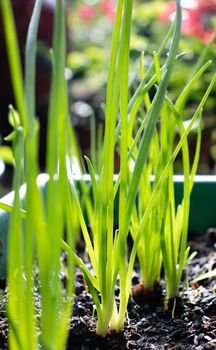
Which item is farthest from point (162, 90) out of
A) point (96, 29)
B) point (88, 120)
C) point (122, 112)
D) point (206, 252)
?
→ point (96, 29)

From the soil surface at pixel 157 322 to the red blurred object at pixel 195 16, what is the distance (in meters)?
1.18

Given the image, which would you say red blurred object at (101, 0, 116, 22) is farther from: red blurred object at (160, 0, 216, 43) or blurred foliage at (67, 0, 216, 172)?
red blurred object at (160, 0, 216, 43)

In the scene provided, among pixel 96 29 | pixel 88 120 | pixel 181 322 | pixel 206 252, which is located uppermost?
pixel 96 29

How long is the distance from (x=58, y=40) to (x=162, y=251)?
263 mm

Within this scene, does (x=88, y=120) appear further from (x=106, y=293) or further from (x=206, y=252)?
(x=106, y=293)

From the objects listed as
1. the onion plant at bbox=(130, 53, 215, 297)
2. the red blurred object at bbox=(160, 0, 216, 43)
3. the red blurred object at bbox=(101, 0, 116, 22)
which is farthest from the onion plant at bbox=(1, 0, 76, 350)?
the red blurred object at bbox=(101, 0, 116, 22)

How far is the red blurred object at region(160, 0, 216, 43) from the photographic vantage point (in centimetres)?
167

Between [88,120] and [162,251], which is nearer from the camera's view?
[162,251]

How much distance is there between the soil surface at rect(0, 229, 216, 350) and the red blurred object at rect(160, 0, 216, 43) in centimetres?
118

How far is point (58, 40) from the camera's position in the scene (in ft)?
0.97

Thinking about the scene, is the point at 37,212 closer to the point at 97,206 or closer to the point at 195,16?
the point at 97,206

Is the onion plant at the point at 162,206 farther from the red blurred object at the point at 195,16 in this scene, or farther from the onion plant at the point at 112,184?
the red blurred object at the point at 195,16

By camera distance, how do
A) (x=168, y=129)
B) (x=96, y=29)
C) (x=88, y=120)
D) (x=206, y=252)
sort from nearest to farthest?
(x=168, y=129) → (x=206, y=252) → (x=88, y=120) → (x=96, y=29)

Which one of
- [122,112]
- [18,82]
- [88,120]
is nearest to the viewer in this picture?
[18,82]
